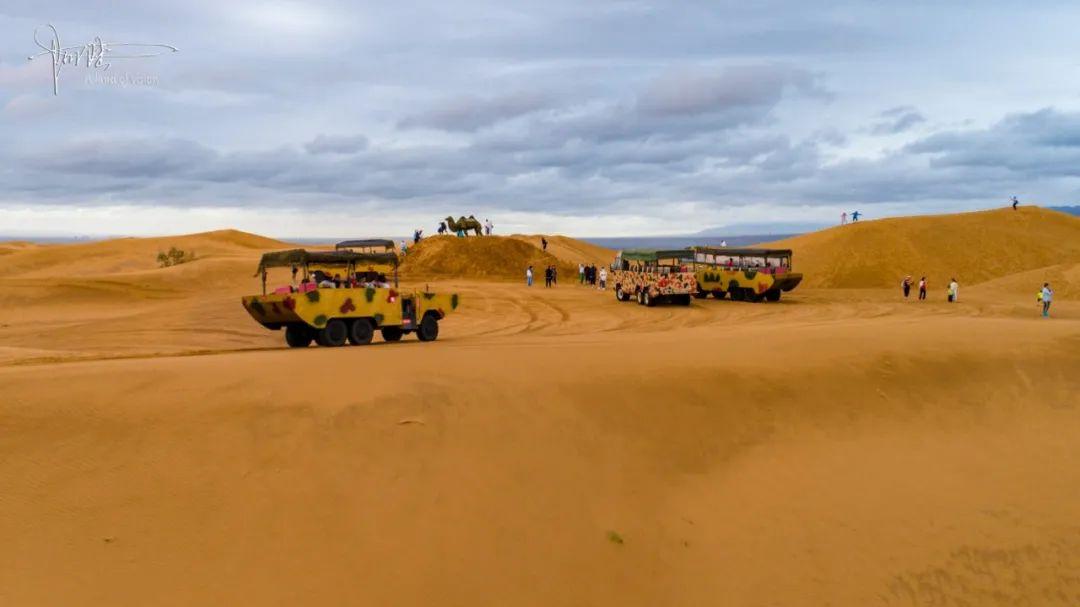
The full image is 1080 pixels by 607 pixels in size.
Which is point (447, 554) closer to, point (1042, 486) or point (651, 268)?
point (1042, 486)

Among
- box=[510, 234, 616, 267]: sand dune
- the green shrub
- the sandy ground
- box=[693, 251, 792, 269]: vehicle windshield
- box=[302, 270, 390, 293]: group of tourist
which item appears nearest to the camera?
the sandy ground

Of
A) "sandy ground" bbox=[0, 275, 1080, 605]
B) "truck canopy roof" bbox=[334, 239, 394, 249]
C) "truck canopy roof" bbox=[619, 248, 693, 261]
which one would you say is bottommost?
"sandy ground" bbox=[0, 275, 1080, 605]

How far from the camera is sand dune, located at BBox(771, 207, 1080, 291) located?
53562mm

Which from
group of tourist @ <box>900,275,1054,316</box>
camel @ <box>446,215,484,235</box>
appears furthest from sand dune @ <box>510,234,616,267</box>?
group of tourist @ <box>900,275,1054,316</box>

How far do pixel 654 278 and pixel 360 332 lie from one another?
18.4m

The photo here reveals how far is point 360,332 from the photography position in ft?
60.9

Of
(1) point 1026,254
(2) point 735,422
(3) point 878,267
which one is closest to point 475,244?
(3) point 878,267

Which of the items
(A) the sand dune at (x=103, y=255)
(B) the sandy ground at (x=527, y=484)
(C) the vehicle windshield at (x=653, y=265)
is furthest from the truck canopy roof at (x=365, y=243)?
(A) the sand dune at (x=103, y=255)

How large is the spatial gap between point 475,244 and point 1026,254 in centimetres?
3600

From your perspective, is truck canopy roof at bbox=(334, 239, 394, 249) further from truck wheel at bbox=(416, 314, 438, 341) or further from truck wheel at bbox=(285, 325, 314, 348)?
truck wheel at bbox=(285, 325, 314, 348)

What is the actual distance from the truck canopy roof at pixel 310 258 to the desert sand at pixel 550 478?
5.72 metres

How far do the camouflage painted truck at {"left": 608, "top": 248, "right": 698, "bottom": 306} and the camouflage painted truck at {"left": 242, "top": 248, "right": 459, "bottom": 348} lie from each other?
1597 cm

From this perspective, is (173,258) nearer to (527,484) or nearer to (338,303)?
(338,303)

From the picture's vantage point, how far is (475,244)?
5444cm
